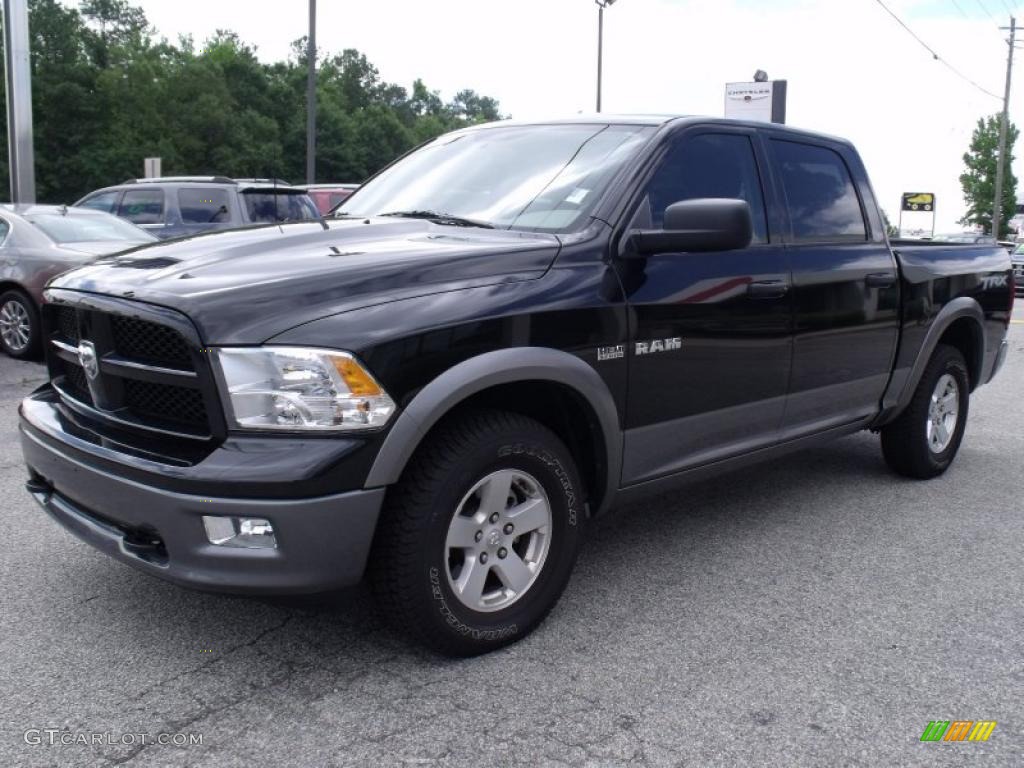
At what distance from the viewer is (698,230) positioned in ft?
10.8

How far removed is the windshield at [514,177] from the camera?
3584mm

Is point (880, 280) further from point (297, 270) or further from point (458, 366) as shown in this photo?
point (297, 270)

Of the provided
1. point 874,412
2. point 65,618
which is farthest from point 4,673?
point 874,412

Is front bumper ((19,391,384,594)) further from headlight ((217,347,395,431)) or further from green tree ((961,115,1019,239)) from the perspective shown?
green tree ((961,115,1019,239))

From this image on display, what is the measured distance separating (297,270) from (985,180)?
73671mm

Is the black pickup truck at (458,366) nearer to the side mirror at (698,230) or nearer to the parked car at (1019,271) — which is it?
the side mirror at (698,230)

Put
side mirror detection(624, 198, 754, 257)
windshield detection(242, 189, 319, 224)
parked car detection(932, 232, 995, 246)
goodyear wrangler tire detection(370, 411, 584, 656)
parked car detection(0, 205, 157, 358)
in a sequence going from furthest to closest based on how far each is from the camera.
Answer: windshield detection(242, 189, 319, 224)
parked car detection(0, 205, 157, 358)
parked car detection(932, 232, 995, 246)
side mirror detection(624, 198, 754, 257)
goodyear wrangler tire detection(370, 411, 584, 656)

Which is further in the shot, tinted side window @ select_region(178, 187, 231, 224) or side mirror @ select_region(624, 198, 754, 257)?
tinted side window @ select_region(178, 187, 231, 224)

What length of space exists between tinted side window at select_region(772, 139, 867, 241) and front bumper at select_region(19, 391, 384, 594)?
2589mm

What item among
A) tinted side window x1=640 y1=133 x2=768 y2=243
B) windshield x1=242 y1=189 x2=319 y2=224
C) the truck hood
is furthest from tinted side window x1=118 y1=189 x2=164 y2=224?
tinted side window x1=640 y1=133 x2=768 y2=243

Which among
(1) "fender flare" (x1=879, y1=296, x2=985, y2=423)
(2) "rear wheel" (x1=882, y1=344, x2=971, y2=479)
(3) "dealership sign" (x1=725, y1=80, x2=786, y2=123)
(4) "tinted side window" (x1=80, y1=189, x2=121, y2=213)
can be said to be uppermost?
(3) "dealership sign" (x1=725, y1=80, x2=786, y2=123)

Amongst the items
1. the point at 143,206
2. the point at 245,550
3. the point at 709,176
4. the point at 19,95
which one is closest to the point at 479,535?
the point at 245,550

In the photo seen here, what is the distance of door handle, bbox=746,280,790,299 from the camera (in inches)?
154

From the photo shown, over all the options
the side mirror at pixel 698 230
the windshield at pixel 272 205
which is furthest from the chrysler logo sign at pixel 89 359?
the windshield at pixel 272 205
